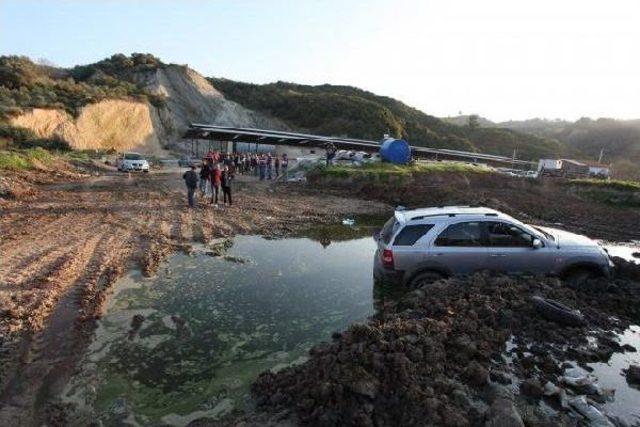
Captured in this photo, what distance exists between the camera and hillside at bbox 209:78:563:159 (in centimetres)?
8556

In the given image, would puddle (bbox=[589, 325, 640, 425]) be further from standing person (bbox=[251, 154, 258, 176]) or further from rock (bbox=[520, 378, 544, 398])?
standing person (bbox=[251, 154, 258, 176])

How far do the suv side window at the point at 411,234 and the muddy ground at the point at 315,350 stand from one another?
1.10m

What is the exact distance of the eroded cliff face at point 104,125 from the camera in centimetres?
3894

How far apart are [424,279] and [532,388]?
3.74 m

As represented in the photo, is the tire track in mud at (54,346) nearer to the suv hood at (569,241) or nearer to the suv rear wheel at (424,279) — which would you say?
the suv rear wheel at (424,279)

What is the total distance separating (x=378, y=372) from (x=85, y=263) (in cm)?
838

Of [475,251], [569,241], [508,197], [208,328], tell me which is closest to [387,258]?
[475,251]

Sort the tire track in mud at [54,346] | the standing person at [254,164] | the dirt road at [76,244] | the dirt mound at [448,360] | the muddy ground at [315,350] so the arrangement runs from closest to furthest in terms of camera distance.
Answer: the dirt mound at [448,360] < the muddy ground at [315,350] < the tire track in mud at [54,346] < the dirt road at [76,244] < the standing person at [254,164]

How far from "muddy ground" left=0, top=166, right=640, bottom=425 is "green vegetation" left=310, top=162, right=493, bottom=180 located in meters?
12.4

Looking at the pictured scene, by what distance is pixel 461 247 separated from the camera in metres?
9.51

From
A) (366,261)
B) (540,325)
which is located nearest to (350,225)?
(366,261)

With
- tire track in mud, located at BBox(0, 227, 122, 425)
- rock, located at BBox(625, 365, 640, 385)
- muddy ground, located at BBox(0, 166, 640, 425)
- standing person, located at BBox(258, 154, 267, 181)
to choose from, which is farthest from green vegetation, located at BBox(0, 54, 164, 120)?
rock, located at BBox(625, 365, 640, 385)

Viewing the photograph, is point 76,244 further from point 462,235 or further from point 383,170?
point 383,170

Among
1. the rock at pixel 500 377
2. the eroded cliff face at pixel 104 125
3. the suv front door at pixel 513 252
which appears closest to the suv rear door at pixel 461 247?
the suv front door at pixel 513 252
